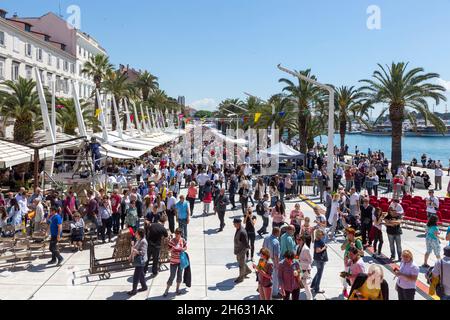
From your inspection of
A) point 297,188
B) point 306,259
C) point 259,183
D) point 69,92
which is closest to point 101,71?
point 69,92

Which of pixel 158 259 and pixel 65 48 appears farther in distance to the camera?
pixel 65 48

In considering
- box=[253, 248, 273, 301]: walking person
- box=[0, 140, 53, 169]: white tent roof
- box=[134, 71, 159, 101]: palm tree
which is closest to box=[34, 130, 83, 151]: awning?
box=[0, 140, 53, 169]: white tent roof

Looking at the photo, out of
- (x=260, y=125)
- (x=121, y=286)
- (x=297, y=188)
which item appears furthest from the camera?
(x=260, y=125)

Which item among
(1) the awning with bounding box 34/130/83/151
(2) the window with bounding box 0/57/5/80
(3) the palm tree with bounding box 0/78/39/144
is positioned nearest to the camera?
(1) the awning with bounding box 34/130/83/151

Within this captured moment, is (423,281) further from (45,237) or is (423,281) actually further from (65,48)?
(65,48)

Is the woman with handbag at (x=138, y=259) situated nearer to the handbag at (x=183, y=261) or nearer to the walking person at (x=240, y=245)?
the handbag at (x=183, y=261)

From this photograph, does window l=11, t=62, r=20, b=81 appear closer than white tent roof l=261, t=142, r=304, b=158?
No

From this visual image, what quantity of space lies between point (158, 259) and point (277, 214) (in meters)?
3.72

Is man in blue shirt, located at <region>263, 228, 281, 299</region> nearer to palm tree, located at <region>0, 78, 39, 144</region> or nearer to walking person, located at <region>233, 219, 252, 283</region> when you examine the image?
walking person, located at <region>233, 219, 252, 283</region>

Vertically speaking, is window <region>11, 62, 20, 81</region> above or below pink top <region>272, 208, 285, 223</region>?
above

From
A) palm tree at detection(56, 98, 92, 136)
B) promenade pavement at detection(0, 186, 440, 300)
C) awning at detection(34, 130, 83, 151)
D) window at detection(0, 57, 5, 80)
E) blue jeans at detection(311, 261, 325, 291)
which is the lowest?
promenade pavement at detection(0, 186, 440, 300)

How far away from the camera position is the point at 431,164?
39344mm

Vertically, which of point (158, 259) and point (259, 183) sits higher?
point (259, 183)
